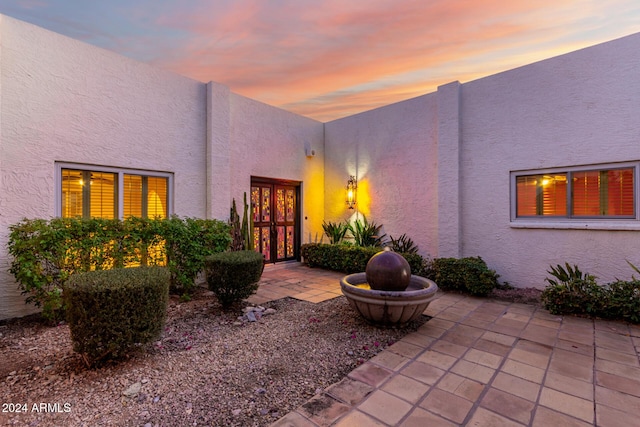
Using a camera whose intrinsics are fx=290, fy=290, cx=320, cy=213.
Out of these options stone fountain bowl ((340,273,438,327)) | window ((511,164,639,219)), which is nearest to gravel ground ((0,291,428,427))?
stone fountain bowl ((340,273,438,327))

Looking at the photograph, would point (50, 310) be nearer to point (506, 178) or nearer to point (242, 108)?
point (242, 108)

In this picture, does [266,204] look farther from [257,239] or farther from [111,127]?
[111,127]

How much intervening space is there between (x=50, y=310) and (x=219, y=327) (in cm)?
219

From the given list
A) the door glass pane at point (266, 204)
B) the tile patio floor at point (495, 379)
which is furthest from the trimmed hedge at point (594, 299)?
the door glass pane at point (266, 204)

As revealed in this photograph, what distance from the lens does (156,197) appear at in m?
5.58

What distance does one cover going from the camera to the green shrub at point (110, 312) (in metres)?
2.41

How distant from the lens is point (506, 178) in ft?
18.4

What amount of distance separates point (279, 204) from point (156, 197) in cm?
305

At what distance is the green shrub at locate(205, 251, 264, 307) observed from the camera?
407 cm

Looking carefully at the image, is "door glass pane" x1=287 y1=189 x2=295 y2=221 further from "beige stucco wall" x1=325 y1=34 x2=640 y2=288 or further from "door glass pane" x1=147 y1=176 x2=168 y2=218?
"door glass pane" x1=147 y1=176 x2=168 y2=218

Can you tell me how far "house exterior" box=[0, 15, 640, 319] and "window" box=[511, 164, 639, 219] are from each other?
0.7 inches

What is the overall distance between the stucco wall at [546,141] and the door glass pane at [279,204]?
441 centimetres

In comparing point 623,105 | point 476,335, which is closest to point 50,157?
point 476,335

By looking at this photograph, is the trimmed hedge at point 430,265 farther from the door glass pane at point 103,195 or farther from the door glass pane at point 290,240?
the door glass pane at point 103,195
